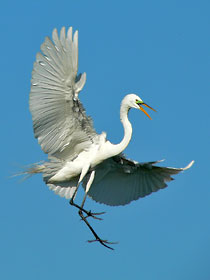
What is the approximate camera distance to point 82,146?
14492mm

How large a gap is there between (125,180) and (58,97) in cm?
289

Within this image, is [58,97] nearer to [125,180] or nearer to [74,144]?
[74,144]

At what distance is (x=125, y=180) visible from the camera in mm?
15719

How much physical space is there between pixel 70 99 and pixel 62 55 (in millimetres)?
820

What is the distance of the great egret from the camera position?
13336mm

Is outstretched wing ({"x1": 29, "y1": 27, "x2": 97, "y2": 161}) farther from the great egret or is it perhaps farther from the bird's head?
the bird's head

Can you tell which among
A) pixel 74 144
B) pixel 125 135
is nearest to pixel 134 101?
pixel 125 135

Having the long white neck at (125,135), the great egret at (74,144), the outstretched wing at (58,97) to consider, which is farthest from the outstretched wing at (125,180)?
the outstretched wing at (58,97)

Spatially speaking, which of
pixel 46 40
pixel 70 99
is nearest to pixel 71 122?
pixel 70 99

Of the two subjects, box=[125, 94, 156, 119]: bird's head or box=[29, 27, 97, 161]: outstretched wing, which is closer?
box=[29, 27, 97, 161]: outstretched wing

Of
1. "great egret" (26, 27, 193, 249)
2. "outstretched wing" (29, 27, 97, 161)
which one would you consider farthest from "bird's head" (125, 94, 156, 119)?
"outstretched wing" (29, 27, 97, 161)

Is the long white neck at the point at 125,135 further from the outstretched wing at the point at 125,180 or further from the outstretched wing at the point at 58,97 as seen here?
the outstretched wing at the point at 125,180

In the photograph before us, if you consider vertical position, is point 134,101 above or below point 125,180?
above

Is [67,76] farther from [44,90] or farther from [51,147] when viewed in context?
[51,147]
